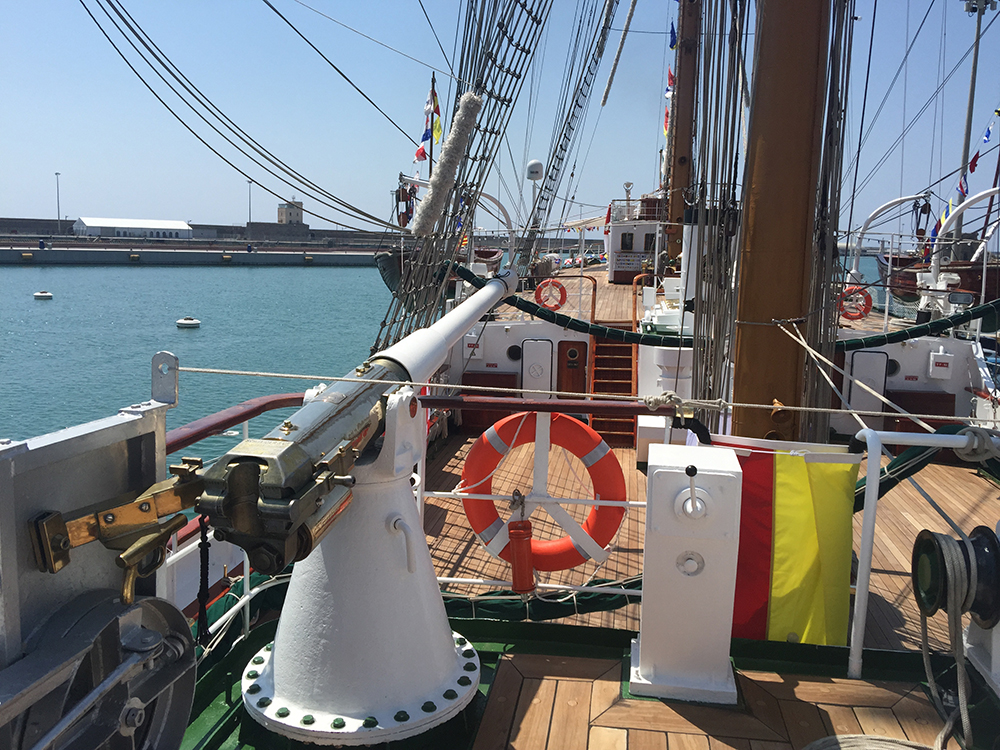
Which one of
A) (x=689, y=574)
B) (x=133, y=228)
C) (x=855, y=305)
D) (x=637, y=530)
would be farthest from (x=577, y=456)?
(x=133, y=228)

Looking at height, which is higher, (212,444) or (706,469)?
(706,469)

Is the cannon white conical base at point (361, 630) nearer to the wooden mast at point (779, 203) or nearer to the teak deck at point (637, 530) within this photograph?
the teak deck at point (637, 530)

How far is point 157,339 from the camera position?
92.8 feet

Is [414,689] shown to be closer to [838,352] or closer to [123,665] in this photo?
[123,665]

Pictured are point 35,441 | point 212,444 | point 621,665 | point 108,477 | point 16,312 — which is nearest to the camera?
point 35,441

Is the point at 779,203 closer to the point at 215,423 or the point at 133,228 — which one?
the point at 215,423

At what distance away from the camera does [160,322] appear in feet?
111

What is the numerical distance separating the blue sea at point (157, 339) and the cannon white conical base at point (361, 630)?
21.3ft

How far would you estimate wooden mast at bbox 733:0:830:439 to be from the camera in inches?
131

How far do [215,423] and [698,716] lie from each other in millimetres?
1794

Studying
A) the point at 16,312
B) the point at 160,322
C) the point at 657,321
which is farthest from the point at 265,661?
the point at 16,312

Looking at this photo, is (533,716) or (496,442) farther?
(496,442)

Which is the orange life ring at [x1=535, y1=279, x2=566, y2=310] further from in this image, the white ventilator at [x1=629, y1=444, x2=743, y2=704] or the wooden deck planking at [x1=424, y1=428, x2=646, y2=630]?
the white ventilator at [x1=629, y1=444, x2=743, y2=704]

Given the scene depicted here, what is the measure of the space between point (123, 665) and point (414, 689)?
34.6 inches
